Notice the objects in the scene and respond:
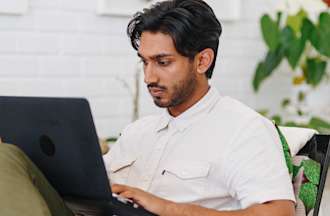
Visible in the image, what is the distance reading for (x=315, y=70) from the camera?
2873mm

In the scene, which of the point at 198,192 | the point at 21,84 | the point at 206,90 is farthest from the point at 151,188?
the point at 21,84

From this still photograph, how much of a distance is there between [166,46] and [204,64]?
124 millimetres

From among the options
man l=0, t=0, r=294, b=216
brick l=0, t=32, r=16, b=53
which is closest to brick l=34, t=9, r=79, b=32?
brick l=0, t=32, r=16, b=53

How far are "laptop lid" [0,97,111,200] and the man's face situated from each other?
323 millimetres

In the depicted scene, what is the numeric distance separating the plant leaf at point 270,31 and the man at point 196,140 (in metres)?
1.14

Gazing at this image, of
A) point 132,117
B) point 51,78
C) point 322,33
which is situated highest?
point 322,33

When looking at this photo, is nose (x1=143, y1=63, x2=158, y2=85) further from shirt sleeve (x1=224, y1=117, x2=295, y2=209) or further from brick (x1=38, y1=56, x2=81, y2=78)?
brick (x1=38, y1=56, x2=81, y2=78)

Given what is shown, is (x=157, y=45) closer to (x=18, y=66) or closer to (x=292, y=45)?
(x=18, y=66)

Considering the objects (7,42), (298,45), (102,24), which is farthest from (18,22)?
(298,45)

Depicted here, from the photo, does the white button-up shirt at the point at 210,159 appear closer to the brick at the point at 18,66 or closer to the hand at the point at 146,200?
the hand at the point at 146,200

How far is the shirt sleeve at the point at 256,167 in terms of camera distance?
1.56 m

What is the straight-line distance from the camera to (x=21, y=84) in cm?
245

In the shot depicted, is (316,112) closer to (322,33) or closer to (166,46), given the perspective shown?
(322,33)

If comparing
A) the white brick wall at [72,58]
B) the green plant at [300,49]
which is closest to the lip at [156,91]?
the white brick wall at [72,58]
